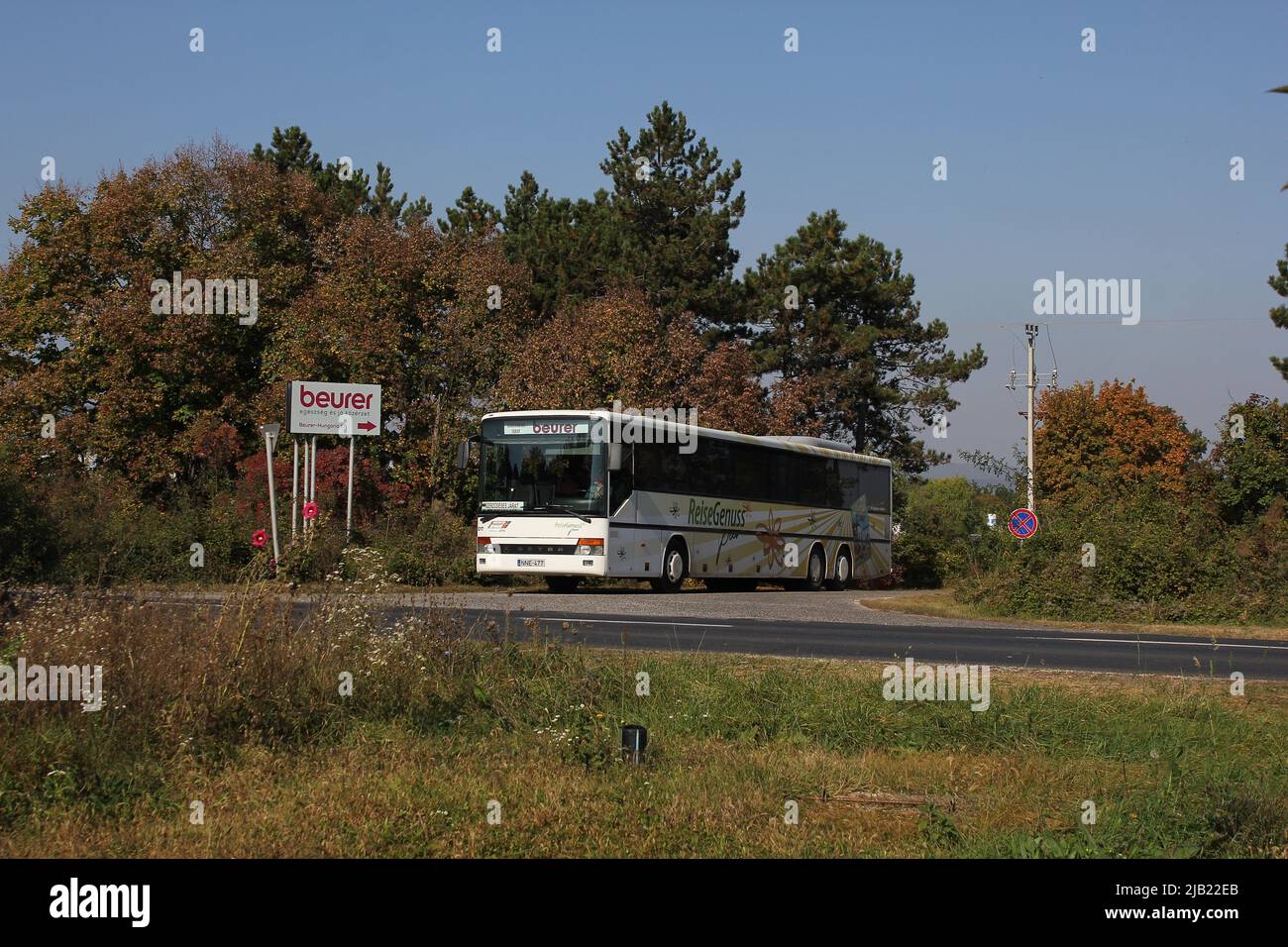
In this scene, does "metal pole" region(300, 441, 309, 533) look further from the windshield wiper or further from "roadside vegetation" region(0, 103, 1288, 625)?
the windshield wiper

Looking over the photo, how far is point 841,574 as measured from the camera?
1371 inches

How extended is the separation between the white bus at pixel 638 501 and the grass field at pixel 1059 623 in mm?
3681

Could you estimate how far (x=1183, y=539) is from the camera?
23.7m

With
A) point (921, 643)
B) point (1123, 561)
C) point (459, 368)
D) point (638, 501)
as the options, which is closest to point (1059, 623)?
point (1123, 561)

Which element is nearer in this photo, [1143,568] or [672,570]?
[1143,568]

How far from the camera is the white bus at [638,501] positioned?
1006 inches

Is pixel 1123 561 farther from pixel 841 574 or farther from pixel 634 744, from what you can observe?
pixel 634 744

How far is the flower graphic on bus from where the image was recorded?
30.9 metres

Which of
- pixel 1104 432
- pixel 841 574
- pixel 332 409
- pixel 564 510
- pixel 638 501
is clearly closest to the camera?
pixel 564 510

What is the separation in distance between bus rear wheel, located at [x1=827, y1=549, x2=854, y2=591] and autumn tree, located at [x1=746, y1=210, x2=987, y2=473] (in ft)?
78.3

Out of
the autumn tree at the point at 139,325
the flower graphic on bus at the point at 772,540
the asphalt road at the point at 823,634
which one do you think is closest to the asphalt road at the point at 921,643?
the asphalt road at the point at 823,634

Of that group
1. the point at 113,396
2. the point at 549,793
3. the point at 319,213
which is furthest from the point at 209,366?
the point at 549,793

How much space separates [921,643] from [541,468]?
36.3 ft
